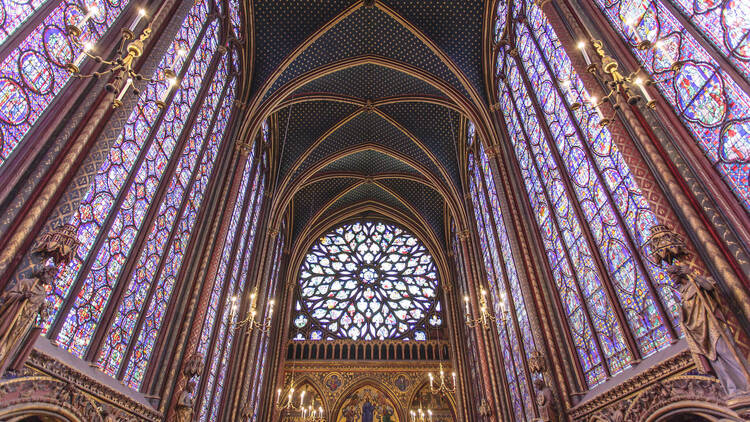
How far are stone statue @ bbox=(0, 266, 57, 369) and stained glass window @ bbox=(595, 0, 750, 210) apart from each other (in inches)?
293

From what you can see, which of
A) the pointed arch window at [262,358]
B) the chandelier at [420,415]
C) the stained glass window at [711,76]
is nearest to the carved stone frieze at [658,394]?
the stained glass window at [711,76]

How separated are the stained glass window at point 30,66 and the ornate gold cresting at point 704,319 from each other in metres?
7.67

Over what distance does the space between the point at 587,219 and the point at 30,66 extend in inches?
382

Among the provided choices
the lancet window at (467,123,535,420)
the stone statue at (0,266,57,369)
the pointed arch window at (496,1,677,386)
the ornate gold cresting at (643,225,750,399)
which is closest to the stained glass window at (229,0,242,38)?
the pointed arch window at (496,1,677,386)

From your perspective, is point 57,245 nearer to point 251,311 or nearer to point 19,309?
point 19,309

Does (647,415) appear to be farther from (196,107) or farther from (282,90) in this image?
(282,90)

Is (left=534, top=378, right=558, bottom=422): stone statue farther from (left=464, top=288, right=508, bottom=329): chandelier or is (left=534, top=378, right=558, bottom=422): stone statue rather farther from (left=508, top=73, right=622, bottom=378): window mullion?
(left=464, top=288, right=508, bottom=329): chandelier

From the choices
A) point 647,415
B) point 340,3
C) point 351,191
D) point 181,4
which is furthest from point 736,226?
point 351,191

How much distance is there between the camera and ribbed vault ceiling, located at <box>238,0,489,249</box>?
1408cm

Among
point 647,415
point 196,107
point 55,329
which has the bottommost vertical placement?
point 647,415

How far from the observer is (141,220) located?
321 inches

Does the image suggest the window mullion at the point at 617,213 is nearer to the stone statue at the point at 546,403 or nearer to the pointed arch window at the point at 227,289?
the stone statue at the point at 546,403

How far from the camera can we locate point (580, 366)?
27.9ft

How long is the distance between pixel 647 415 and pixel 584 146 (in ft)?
16.2
